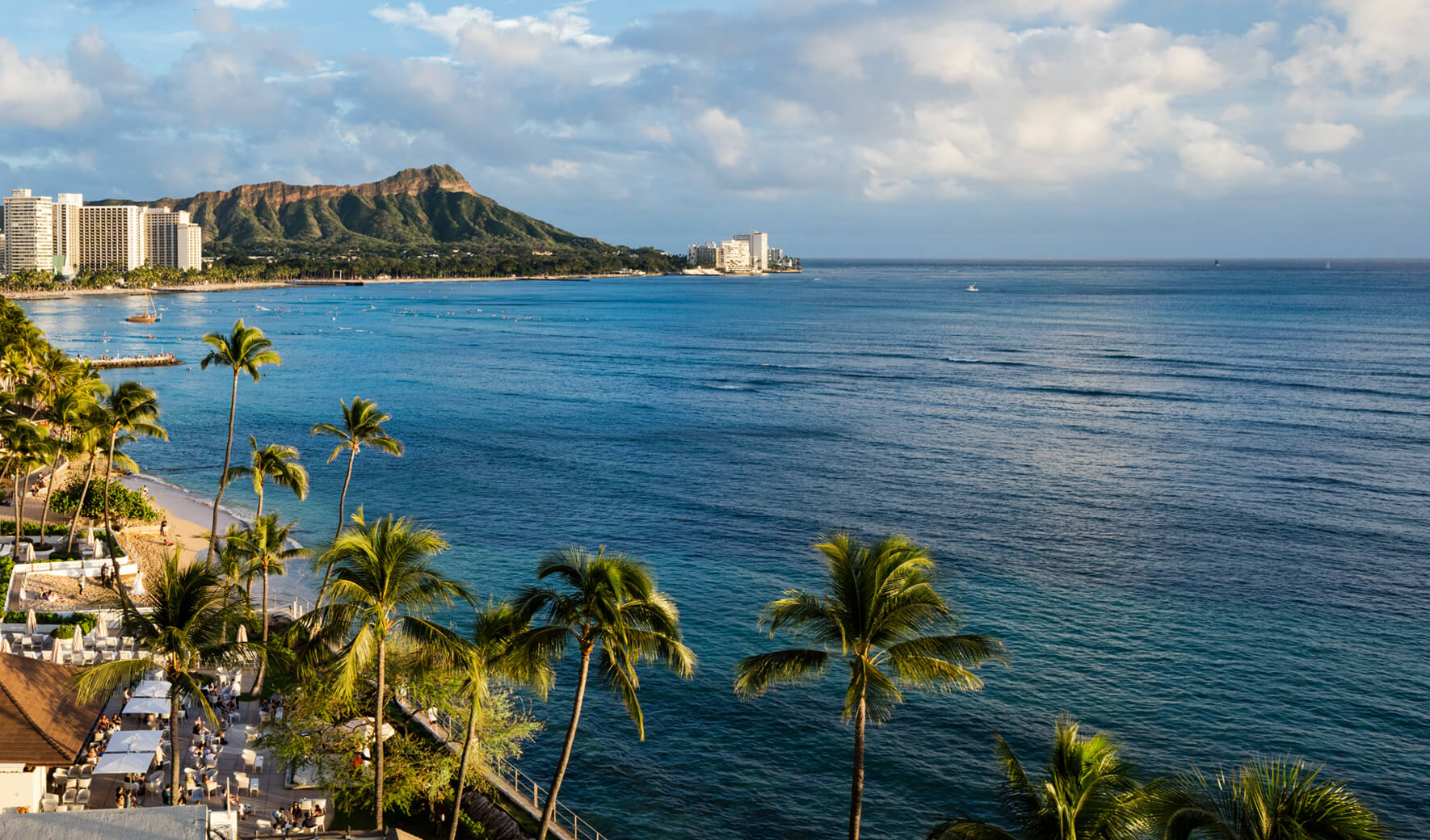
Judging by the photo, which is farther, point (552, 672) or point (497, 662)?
point (552, 672)

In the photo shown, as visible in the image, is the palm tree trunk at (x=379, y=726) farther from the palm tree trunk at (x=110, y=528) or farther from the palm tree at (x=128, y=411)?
the palm tree at (x=128, y=411)

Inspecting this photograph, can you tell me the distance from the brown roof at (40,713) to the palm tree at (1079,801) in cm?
1921

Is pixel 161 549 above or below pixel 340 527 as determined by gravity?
below

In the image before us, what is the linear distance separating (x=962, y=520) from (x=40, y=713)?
142ft

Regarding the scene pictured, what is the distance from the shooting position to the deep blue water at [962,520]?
102ft

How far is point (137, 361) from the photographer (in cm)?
12275

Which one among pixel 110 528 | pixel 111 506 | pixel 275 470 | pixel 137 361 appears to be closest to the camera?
pixel 275 470

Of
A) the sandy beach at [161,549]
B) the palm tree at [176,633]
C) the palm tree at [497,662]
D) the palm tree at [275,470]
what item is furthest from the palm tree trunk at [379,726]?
the palm tree at [275,470]

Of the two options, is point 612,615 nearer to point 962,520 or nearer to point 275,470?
point 275,470

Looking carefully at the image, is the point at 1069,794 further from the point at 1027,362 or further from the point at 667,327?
the point at 667,327

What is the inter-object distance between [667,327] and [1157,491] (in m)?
133

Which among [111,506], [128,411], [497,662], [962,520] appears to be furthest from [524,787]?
[111,506]

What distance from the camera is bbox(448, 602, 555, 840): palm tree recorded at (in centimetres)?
2039

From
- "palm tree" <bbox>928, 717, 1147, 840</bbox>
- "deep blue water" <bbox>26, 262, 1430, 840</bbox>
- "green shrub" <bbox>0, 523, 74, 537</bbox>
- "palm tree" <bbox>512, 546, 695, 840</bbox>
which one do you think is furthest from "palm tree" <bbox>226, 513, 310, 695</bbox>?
"palm tree" <bbox>928, 717, 1147, 840</bbox>
